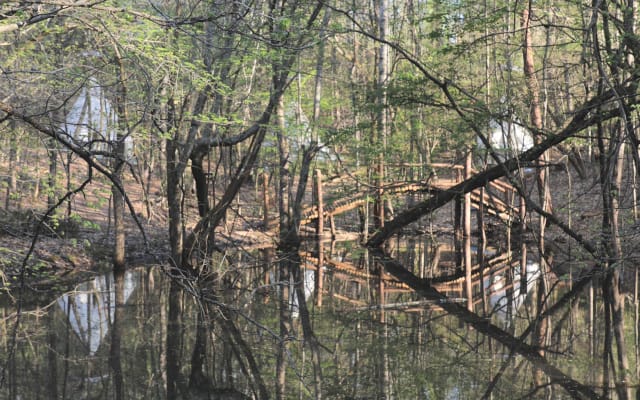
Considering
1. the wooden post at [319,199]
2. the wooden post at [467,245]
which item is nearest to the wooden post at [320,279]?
the wooden post at [319,199]

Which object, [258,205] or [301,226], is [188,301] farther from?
[258,205]

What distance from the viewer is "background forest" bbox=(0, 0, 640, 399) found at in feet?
20.1

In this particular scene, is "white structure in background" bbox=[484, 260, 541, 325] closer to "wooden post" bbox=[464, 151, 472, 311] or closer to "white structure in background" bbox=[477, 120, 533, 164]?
"wooden post" bbox=[464, 151, 472, 311]

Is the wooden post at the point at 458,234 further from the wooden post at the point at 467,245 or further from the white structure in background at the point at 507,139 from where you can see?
the white structure in background at the point at 507,139

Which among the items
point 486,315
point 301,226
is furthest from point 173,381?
point 301,226

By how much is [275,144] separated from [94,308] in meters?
10.0

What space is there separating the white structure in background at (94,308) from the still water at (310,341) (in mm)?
32

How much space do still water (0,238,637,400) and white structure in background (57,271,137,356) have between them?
3 cm

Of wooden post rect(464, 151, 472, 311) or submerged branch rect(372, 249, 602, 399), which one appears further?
wooden post rect(464, 151, 472, 311)

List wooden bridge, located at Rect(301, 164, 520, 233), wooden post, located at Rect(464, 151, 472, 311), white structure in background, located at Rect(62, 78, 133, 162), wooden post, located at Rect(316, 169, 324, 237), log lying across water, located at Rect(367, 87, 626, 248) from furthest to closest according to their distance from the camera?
wooden post, located at Rect(316, 169, 324, 237) < wooden bridge, located at Rect(301, 164, 520, 233) < wooden post, located at Rect(464, 151, 472, 311) < log lying across water, located at Rect(367, 87, 626, 248) < white structure in background, located at Rect(62, 78, 133, 162)

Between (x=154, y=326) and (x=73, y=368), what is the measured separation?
174cm

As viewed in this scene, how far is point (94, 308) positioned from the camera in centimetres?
980

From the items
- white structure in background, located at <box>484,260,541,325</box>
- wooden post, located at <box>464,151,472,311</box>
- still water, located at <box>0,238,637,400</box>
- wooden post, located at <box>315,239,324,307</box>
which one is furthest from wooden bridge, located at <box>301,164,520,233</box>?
still water, located at <box>0,238,637,400</box>

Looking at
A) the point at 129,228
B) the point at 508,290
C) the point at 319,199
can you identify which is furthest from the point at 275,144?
the point at 508,290
